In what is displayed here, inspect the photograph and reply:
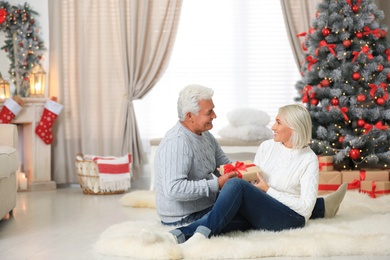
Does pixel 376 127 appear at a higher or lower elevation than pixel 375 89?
lower

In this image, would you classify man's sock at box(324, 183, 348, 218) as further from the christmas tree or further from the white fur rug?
the christmas tree

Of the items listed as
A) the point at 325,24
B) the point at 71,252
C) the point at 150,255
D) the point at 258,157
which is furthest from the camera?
the point at 325,24

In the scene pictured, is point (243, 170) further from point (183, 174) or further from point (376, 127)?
point (376, 127)

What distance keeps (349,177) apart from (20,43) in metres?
3.56

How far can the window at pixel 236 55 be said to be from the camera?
22.4ft

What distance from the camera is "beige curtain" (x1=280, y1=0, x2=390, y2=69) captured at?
6.72 metres

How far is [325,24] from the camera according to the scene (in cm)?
577

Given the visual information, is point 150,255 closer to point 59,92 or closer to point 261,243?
point 261,243

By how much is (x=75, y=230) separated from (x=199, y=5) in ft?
11.0

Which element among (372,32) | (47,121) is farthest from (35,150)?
(372,32)

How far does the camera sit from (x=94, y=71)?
23.0ft

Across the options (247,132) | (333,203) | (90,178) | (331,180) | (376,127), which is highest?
(376,127)

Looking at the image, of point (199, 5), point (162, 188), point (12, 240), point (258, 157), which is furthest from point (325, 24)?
point (12, 240)

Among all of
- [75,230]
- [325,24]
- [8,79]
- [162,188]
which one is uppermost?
[325,24]
